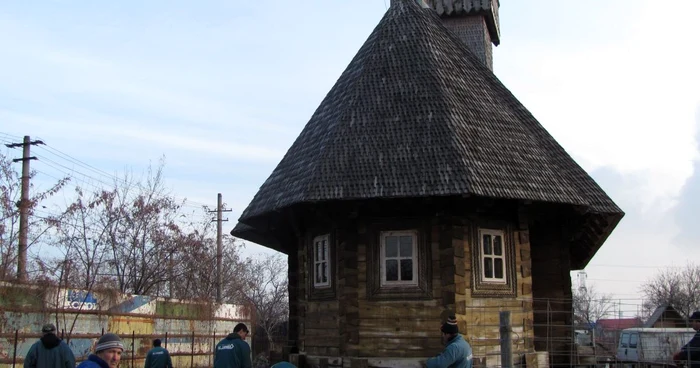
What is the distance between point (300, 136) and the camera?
622 inches

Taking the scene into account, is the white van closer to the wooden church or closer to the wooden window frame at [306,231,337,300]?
the wooden church

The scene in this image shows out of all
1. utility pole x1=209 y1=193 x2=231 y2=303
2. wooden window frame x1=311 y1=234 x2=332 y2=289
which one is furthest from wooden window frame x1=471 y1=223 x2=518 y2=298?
utility pole x1=209 y1=193 x2=231 y2=303

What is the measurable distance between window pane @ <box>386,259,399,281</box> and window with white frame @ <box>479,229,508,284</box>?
1467 millimetres

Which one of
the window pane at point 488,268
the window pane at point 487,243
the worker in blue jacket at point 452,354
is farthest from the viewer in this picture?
the window pane at point 487,243

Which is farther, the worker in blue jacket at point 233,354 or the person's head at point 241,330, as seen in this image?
the person's head at point 241,330

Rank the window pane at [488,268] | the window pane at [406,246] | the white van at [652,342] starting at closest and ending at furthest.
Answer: the window pane at [406,246] → the window pane at [488,268] → the white van at [652,342]

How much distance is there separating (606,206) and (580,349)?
2825 mm

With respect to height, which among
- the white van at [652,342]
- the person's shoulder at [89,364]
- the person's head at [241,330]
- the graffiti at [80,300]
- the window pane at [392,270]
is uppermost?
the window pane at [392,270]

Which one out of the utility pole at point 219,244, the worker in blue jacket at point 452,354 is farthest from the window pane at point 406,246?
Result: the utility pole at point 219,244

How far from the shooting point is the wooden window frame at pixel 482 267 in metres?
13.0

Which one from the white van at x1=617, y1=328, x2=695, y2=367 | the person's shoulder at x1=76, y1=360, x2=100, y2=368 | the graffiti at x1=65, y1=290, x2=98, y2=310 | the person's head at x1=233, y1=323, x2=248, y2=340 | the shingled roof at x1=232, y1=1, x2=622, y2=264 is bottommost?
the white van at x1=617, y1=328, x2=695, y2=367

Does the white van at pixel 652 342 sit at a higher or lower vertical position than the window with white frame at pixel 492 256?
lower

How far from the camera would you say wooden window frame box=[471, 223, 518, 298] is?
42.5 ft

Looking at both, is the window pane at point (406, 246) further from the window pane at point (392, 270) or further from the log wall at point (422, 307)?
the log wall at point (422, 307)
